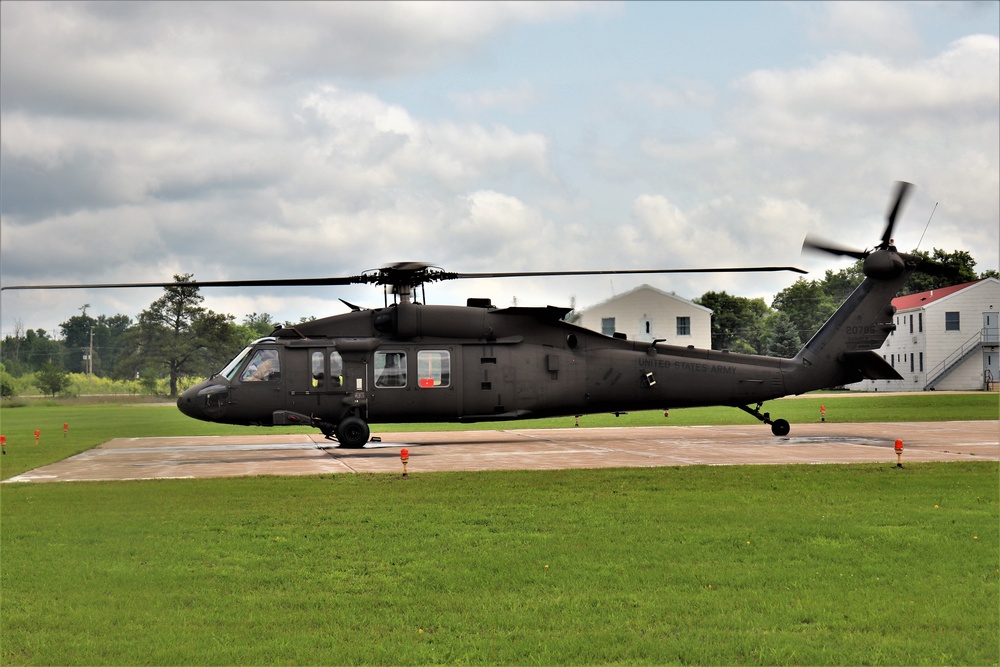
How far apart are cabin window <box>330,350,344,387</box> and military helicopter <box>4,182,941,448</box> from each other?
3cm

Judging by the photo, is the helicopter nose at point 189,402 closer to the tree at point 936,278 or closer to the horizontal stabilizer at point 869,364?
the horizontal stabilizer at point 869,364

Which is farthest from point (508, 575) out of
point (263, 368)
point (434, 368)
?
point (263, 368)

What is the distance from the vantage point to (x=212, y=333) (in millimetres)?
98625

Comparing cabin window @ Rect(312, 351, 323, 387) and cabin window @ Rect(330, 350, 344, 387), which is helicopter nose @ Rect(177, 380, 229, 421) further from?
cabin window @ Rect(330, 350, 344, 387)

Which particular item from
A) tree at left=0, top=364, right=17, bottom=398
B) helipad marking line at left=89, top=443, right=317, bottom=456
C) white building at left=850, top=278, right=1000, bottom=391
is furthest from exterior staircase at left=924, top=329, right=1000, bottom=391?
tree at left=0, top=364, right=17, bottom=398

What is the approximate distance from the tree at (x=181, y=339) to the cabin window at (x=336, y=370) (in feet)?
254

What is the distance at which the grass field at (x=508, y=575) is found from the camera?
24.0 ft

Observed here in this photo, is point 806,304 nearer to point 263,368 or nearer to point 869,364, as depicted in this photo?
point 869,364

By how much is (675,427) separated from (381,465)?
61.0 ft

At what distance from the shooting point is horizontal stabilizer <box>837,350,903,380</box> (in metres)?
28.8

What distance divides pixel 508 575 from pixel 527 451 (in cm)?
1602

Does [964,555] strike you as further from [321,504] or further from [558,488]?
[321,504]

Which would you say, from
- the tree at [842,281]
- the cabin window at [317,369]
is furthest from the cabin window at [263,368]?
the tree at [842,281]

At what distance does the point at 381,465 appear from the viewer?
21.5 metres
